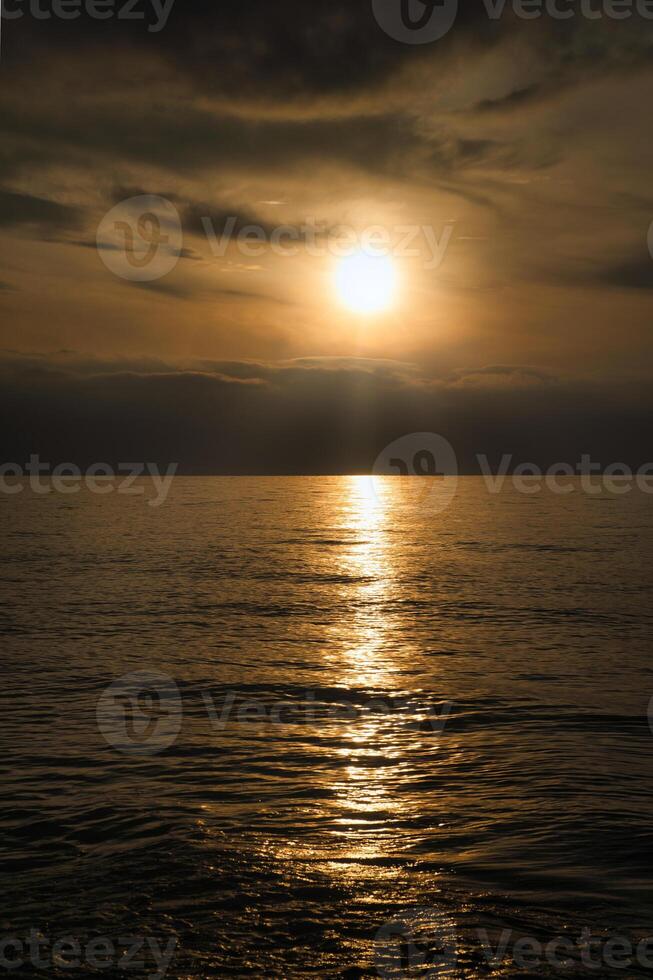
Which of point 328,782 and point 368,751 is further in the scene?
point 368,751

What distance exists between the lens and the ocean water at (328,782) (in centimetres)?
943

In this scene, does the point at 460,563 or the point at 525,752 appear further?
the point at 460,563

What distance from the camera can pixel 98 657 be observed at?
2525cm

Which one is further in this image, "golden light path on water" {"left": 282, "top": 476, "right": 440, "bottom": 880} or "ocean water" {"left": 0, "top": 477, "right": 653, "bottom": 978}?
"golden light path on water" {"left": 282, "top": 476, "right": 440, "bottom": 880}

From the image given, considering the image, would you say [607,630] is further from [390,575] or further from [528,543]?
[528,543]

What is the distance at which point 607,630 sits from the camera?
1203 inches

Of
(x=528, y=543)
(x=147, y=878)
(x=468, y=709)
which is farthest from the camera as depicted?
(x=528, y=543)

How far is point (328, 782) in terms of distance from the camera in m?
14.3

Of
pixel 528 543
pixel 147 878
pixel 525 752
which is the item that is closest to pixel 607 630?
pixel 525 752

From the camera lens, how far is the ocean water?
30.9ft

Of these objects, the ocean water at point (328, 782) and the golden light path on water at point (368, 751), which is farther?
the golden light path on water at point (368, 751)

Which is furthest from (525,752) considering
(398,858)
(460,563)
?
(460,563)

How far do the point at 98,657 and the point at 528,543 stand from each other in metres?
54.5

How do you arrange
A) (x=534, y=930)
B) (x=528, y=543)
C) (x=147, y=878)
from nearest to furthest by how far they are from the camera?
(x=534, y=930), (x=147, y=878), (x=528, y=543)
